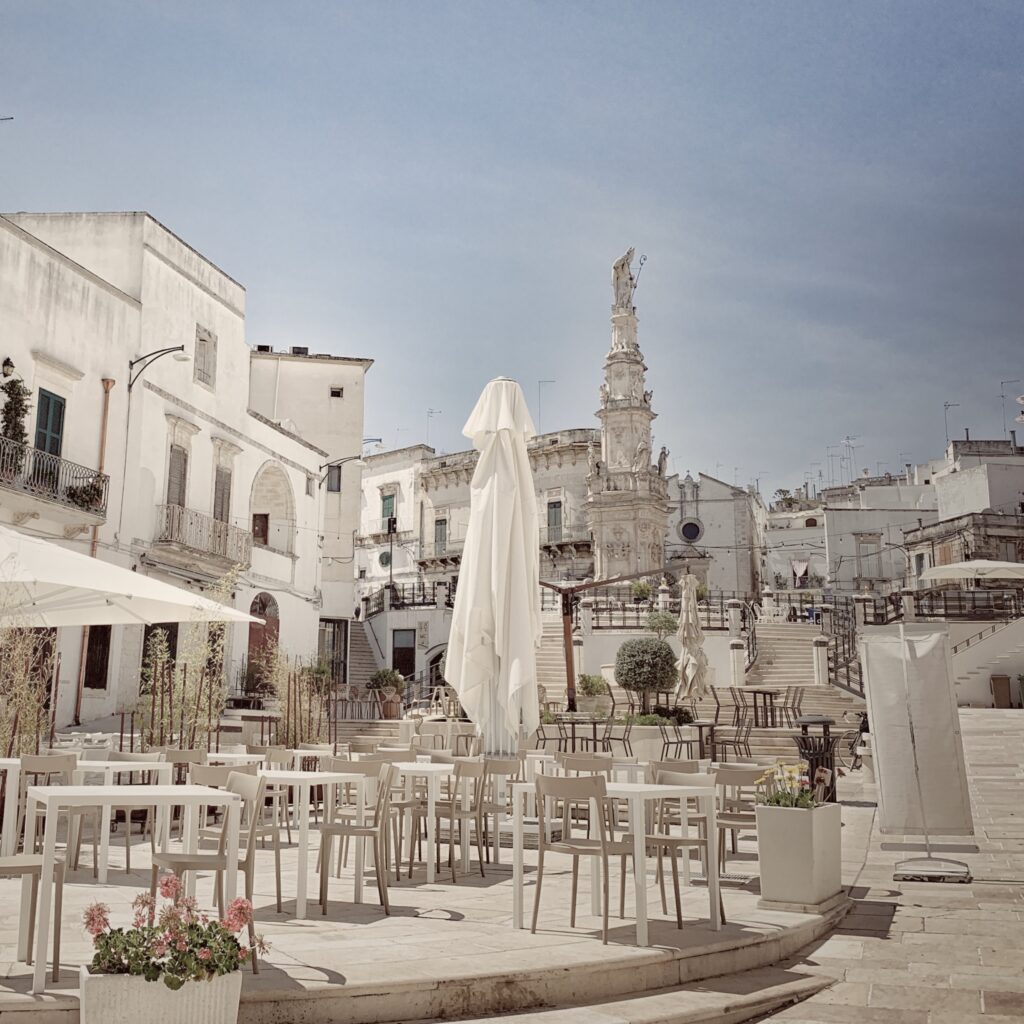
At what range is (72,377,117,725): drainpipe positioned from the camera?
58.5 ft

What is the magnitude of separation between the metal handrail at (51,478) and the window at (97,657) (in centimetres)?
236

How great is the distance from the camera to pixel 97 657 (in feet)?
61.5

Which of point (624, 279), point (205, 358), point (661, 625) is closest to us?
point (205, 358)

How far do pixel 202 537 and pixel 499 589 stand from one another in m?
13.7

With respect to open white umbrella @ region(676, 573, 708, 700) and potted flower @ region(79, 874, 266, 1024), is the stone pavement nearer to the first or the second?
potted flower @ region(79, 874, 266, 1024)

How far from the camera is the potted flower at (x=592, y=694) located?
22.5 meters

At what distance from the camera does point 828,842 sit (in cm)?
626

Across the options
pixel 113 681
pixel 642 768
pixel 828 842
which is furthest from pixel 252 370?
pixel 828 842

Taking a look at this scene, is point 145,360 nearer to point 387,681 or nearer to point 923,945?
point 387,681

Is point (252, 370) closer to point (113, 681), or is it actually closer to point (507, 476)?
point (113, 681)

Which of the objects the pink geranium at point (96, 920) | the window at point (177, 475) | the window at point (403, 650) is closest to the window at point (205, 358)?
the window at point (177, 475)

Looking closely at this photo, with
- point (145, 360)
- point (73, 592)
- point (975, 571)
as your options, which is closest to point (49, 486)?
point (145, 360)

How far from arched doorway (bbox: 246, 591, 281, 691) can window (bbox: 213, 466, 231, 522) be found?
2192 millimetres

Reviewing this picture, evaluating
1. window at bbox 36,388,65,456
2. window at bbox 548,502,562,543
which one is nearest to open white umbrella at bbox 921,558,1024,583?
window at bbox 36,388,65,456
